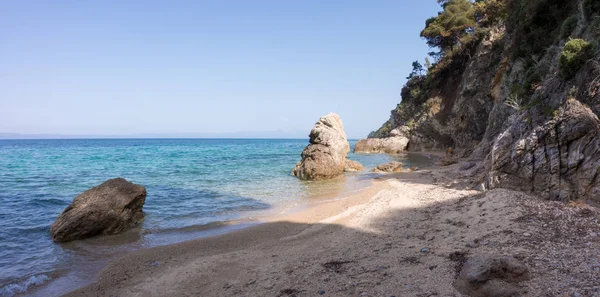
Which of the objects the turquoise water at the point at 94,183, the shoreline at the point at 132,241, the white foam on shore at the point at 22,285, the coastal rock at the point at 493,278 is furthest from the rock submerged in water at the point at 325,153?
the coastal rock at the point at 493,278

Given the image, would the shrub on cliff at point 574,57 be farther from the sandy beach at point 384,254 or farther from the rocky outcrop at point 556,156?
the sandy beach at point 384,254

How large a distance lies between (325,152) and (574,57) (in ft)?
51.6

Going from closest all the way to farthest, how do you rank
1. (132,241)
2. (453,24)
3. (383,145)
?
1. (132,241)
2. (453,24)
3. (383,145)

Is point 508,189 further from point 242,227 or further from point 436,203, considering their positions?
point 242,227

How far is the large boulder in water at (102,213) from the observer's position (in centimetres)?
1012

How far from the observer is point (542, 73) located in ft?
45.7

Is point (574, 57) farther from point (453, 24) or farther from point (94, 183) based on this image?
point (453, 24)

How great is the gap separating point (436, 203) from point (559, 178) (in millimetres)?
3439

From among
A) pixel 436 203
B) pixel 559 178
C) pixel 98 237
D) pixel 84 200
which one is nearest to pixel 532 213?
pixel 559 178

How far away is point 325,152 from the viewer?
23.8m

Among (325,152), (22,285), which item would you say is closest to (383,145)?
(325,152)

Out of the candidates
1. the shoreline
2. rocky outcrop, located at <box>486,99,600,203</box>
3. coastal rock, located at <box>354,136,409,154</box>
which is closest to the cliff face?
rocky outcrop, located at <box>486,99,600,203</box>

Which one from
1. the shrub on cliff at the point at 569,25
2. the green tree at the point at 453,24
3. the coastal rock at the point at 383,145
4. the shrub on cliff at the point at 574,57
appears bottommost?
the coastal rock at the point at 383,145

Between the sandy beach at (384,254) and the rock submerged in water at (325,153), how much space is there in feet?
39.1
